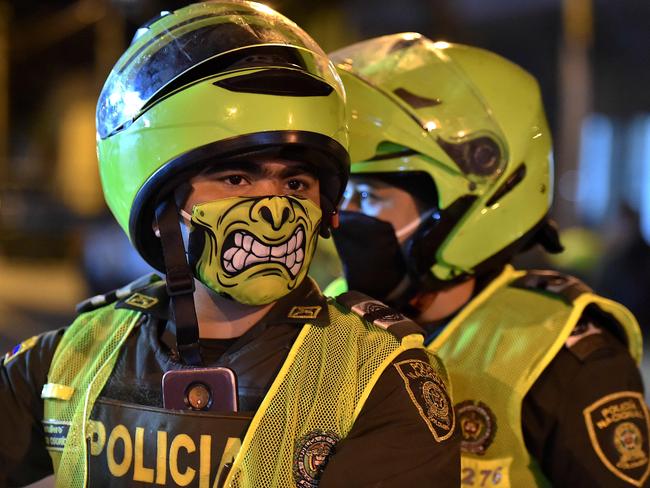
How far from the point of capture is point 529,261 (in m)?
8.87

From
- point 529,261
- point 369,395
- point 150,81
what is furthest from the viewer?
point 529,261

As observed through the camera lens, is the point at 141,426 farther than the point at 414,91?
No

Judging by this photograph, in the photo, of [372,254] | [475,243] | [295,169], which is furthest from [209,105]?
[475,243]

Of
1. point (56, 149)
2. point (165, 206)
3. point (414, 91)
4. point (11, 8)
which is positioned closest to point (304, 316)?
point (165, 206)

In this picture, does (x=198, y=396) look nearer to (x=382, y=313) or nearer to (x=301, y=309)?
(x=301, y=309)

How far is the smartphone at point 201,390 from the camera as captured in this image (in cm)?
180

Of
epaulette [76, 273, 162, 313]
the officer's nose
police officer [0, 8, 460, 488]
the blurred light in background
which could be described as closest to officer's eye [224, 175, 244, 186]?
police officer [0, 8, 460, 488]

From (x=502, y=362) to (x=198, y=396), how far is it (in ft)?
2.81

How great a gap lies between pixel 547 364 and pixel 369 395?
2.24ft

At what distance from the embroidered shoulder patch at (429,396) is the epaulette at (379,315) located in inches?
3.2

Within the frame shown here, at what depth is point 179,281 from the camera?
6.21ft

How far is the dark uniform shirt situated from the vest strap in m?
0.06

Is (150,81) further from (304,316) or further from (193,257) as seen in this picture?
(304,316)

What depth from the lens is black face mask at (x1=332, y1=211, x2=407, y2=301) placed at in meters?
2.50
